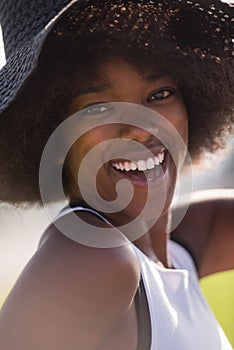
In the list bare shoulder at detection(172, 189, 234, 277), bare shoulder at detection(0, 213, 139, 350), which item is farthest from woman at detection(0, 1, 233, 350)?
bare shoulder at detection(172, 189, 234, 277)

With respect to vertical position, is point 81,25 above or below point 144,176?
above

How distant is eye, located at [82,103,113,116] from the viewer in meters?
1.65

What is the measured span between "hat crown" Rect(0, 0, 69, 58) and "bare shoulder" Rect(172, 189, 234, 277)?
0.89 metres

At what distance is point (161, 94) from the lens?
173cm

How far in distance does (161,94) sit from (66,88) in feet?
0.79

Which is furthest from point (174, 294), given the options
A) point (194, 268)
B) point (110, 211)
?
point (194, 268)

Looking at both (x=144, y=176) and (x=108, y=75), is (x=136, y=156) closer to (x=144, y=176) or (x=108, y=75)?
(x=144, y=176)

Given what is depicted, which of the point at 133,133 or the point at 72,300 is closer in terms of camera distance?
the point at 72,300

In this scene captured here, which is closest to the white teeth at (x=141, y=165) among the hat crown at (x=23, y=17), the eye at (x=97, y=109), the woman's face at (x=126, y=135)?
the woman's face at (x=126, y=135)

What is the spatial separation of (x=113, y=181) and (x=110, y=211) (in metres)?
0.10

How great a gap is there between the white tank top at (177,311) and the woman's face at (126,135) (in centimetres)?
11

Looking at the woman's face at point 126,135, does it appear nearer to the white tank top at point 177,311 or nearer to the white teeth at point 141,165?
the white teeth at point 141,165

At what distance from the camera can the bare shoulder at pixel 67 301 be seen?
1.41 metres

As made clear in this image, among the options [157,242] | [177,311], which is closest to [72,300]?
[177,311]
